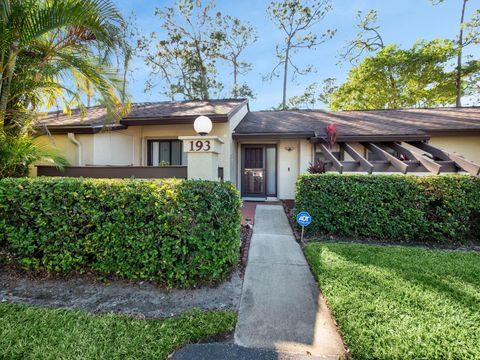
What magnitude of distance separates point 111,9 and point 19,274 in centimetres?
560

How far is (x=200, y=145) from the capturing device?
564cm

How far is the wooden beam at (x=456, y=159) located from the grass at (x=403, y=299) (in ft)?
8.10

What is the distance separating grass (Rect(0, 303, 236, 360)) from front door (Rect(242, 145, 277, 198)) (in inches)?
307

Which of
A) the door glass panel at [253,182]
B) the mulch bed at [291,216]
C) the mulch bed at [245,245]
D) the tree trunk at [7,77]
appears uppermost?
the tree trunk at [7,77]

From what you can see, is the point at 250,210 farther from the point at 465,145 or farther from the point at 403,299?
the point at 465,145

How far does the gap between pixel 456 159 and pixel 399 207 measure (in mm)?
3203

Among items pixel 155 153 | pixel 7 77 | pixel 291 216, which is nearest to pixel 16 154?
pixel 7 77

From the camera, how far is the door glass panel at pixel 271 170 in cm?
1065

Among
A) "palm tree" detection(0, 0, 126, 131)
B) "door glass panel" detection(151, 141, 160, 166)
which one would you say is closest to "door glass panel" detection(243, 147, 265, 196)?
"door glass panel" detection(151, 141, 160, 166)

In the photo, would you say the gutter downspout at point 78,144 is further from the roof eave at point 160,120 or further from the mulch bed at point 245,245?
the mulch bed at point 245,245

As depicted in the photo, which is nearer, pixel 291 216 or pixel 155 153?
pixel 291 216

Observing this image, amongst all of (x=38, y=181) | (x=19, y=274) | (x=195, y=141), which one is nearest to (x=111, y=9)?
(x=195, y=141)

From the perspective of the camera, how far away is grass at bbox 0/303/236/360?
2.37 m

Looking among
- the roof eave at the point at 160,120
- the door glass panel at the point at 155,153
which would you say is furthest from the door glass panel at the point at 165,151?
the roof eave at the point at 160,120
